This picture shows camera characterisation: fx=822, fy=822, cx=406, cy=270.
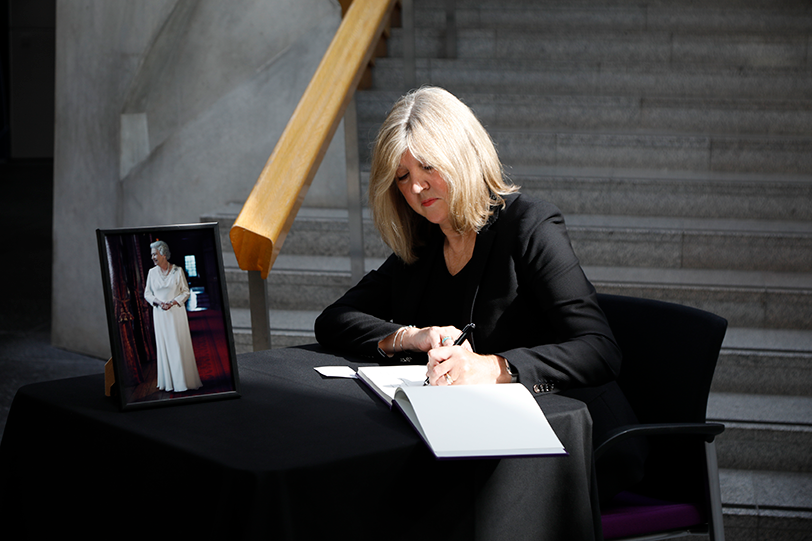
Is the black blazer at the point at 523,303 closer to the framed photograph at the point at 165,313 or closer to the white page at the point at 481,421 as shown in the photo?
the white page at the point at 481,421

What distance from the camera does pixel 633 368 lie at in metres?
1.91

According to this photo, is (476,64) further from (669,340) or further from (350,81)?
(669,340)

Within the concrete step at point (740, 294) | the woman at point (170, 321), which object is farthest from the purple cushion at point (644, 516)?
the concrete step at point (740, 294)

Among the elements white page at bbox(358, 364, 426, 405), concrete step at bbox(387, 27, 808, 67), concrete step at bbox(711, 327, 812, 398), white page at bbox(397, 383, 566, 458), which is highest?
concrete step at bbox(387, 27, 808, 67)

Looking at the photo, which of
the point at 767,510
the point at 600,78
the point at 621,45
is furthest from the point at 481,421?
the point at 621,45

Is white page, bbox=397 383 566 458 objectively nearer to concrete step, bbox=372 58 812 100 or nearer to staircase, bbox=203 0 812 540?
staircase, bbox=203 0 812 540

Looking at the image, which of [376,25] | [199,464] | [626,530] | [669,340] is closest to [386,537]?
[199,464]

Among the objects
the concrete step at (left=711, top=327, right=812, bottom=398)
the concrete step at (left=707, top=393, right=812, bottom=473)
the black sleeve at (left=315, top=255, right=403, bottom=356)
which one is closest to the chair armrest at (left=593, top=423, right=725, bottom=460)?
the black sleeve at (left=315, top=255, right=403, bottom=356)

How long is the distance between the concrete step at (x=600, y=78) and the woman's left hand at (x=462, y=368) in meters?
2.93

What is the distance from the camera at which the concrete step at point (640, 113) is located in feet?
12.7

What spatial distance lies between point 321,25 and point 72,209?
173 centimetres

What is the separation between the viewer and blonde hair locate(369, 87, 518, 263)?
175 cm

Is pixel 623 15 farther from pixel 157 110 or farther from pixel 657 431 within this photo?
pixel 657 431

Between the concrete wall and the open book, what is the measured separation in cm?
345
